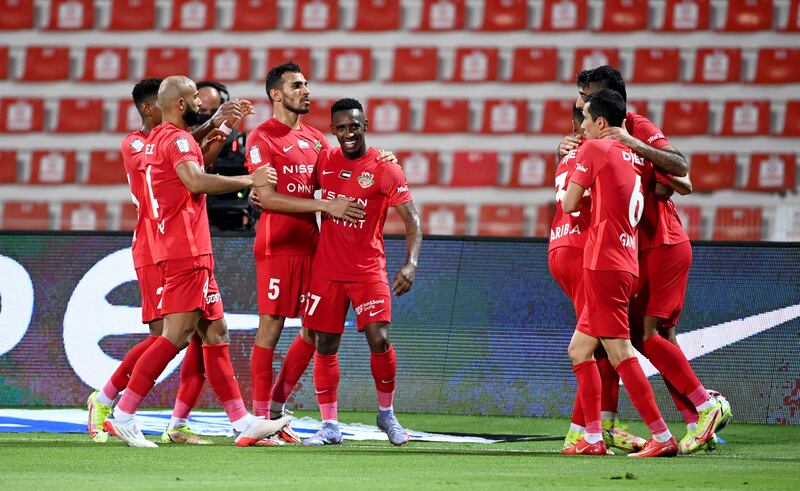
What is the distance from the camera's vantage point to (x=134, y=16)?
15617mm

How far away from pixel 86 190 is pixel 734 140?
8.23 m

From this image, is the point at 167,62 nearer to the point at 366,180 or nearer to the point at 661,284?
the point at 366,180

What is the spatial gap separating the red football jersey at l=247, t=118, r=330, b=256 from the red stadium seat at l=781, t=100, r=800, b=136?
30.5 feet

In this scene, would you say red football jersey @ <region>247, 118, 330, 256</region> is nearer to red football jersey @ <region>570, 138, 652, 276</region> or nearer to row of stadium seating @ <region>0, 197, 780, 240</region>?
red football jersey @ <region>570, 138, 652, 276</region>

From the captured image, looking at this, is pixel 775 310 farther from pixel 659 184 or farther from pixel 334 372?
pixel 334 372

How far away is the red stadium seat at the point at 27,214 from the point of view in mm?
14039

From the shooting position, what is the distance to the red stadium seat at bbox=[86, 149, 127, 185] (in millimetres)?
14859

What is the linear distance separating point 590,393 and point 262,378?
186cm

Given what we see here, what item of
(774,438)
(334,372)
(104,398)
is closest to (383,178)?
(334,372)

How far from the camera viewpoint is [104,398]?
6.41 m

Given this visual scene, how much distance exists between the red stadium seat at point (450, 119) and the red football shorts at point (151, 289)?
28.3 feet

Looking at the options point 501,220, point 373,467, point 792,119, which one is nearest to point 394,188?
point 373,467

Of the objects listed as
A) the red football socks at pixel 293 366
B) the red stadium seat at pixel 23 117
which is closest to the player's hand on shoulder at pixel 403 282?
the red football socks at pixel 293 366

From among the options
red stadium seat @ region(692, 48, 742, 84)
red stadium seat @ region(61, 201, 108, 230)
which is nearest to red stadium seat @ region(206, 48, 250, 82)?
red stadium seat @ region(61, 201, 108, 230)
